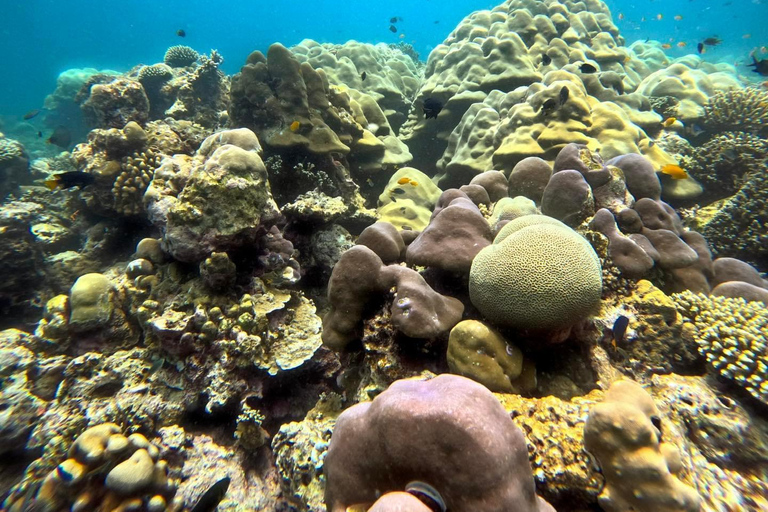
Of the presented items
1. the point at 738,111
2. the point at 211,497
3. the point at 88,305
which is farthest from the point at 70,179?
the point at 738,111

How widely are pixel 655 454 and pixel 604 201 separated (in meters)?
3.54

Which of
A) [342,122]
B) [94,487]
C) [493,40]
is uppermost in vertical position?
[493,40]

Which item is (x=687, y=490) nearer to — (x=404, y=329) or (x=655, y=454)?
(x=655, y=454)

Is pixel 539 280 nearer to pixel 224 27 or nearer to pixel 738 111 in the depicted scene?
pixel 738 111

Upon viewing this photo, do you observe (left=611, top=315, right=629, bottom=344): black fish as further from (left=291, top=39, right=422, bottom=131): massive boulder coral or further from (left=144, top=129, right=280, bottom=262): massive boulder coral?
(left=291, top=39, right=422, bottom=131): massive boulder coral

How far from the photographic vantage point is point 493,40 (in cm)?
958

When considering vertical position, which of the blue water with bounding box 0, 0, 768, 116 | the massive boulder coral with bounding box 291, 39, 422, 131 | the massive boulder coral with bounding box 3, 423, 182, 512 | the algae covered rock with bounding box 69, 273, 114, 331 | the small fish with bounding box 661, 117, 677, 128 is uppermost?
the blue water with bounding box 0, 0, 768, 116

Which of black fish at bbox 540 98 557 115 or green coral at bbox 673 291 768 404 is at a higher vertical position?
black fish at bbox 540 98 557 115

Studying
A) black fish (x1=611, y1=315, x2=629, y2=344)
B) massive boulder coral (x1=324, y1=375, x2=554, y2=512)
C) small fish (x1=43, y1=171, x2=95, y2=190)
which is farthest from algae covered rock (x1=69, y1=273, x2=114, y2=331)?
black fish (x1=611, y1=315, x2=629, y2=344)

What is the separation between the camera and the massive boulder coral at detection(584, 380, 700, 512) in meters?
1.82

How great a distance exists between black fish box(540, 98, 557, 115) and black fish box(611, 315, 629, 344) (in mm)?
4700

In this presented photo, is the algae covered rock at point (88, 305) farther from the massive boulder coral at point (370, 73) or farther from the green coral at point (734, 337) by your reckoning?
the massive boulder coral at point (370, 73)

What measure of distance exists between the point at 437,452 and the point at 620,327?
2.51 m

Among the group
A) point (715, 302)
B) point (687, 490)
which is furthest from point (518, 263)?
Result: point (715, 302)
